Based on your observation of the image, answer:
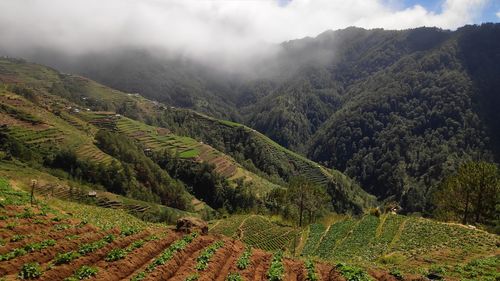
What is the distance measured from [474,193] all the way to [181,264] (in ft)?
234

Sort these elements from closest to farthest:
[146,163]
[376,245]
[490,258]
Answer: [490,258] < [376,245] < [146,163]

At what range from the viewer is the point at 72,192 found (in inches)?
4636

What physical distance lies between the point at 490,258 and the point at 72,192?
107510mm

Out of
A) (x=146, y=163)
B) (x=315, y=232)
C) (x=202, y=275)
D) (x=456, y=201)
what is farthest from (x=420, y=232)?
(x=146, y=163)

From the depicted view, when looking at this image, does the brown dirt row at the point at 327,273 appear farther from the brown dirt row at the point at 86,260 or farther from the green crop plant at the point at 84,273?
the green crop plant at the point at 84,273

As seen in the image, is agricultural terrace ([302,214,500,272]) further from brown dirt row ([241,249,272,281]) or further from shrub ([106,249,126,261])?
shrub ([106,249,126,261])

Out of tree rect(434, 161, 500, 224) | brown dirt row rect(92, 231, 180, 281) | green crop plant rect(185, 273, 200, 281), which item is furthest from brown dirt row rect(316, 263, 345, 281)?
tree rect(434, 161, 500, 224)

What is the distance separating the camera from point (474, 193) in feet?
266

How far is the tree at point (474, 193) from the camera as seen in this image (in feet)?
257

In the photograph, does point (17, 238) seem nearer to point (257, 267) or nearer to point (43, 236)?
point (43, 236)

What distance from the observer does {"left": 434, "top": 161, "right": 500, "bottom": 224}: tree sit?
7819 centimetres

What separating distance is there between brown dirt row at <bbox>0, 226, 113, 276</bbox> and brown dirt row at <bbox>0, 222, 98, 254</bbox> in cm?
133

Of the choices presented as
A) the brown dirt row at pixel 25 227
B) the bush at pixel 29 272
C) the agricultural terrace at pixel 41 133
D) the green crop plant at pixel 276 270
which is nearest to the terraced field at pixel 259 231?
the green crop plant at pixel 276 270

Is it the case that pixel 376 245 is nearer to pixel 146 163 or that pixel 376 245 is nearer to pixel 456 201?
pixel 456 201
